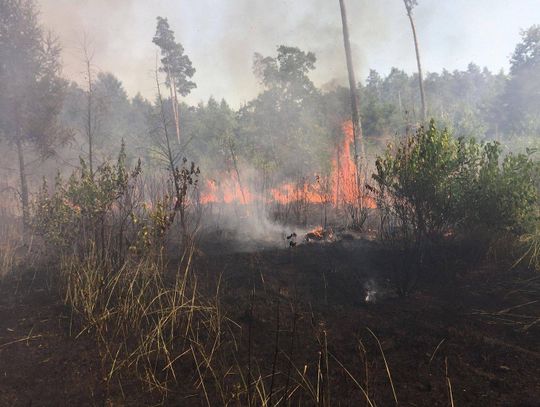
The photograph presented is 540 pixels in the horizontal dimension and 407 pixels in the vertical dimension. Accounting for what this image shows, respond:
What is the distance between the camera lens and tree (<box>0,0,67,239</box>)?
46.8 ft

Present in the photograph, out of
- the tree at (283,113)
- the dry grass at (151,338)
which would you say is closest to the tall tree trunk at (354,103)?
the tree at (283,113)

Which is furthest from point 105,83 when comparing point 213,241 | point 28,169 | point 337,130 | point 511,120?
point 511,120

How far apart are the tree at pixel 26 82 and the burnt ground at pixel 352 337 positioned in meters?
10.1

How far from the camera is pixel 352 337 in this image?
4.36 meters

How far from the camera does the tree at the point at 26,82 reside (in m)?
14.3

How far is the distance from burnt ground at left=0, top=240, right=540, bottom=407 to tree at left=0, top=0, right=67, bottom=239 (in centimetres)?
1007

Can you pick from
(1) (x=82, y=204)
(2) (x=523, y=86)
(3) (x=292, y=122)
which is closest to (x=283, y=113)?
(3) (x=292, y=122)

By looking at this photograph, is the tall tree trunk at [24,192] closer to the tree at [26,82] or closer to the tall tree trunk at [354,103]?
the tree at [26,82]

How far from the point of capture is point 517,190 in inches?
246

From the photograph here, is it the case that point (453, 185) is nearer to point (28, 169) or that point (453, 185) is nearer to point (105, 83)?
point (28, 169)

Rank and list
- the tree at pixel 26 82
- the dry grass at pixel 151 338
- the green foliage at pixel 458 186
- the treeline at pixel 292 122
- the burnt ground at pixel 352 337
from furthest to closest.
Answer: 1. the treeline at pixel 292 122
2. the tree at pixel 26 82
3. the green foliage at pixel 458 186
4. the dry grass at pixel 151 338
5. the burnt ground at pixel 352 337

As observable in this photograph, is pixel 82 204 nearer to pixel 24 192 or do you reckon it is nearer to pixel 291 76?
pixel 24 192

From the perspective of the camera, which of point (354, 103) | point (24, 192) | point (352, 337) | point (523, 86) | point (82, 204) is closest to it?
point (352, 337)

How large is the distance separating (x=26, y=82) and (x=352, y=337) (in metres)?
16.3
